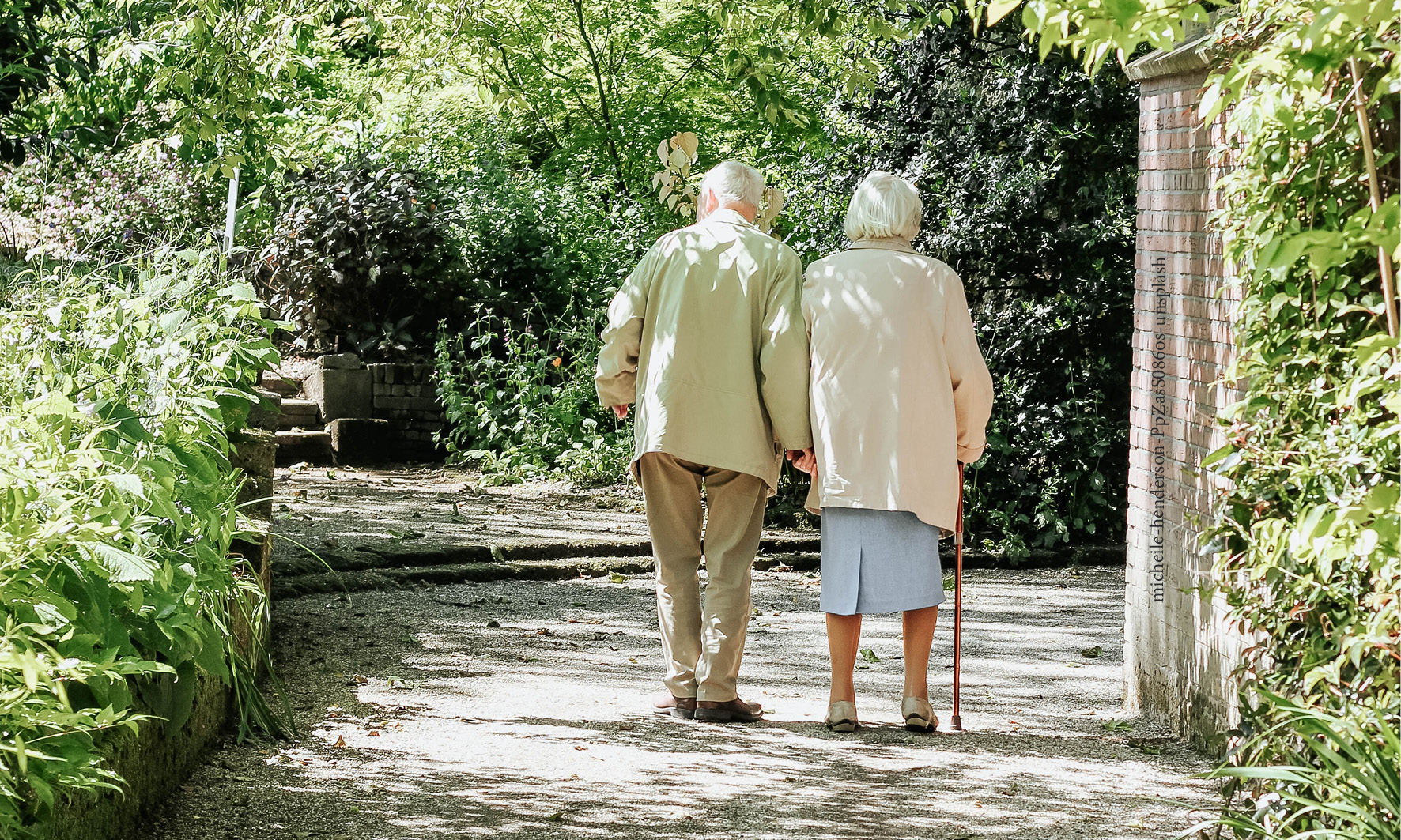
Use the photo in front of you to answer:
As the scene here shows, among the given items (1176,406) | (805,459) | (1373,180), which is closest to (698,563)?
(805,459)

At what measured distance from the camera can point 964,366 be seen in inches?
186

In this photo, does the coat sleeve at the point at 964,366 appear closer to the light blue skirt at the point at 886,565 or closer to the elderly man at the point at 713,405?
the light blue skirt at the point at 886,565

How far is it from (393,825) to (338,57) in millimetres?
15961

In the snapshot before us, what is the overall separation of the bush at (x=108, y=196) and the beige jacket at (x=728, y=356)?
8.13 m

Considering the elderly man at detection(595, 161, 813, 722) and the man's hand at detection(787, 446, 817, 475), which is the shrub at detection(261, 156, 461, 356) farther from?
the man's hand at detection(787, 446, 817, 475)

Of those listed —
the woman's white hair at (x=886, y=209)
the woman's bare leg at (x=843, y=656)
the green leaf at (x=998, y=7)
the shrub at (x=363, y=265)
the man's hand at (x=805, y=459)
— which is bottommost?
the woman's bare leg at (x=843, y=656)

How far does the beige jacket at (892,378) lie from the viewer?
463cm

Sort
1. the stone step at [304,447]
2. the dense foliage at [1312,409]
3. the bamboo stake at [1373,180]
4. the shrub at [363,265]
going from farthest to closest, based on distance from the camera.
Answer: the shrub at [363,265] → the stone step at [304,447] → the bamboo stake at [1373,180] → the dense foliage at [1312,409]

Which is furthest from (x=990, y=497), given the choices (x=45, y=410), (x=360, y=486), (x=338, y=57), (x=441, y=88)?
(x=338, y=57)

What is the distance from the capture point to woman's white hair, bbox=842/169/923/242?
472 cm

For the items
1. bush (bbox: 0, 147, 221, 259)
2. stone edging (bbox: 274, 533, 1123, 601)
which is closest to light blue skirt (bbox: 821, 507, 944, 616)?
stone edging (bbox: 274, 533, 1123, 601)

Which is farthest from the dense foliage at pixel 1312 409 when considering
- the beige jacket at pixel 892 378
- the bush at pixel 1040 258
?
the bush at pixel 1040 258

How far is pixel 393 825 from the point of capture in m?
3.66

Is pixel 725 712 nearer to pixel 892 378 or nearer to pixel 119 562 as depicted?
pixel 892 378
